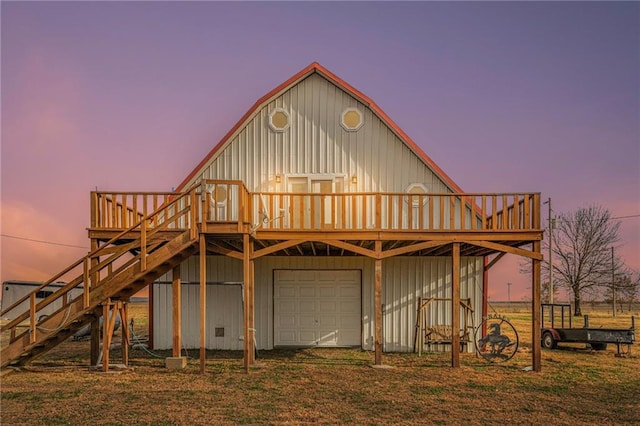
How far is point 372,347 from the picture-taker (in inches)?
651

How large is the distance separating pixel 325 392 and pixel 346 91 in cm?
1036

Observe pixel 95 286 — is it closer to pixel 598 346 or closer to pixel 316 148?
pixel 316 148

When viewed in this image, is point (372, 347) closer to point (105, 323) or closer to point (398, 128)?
point (398, 128)

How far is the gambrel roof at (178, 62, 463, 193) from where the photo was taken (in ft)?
53.6

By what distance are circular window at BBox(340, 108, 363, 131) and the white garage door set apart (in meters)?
5.11

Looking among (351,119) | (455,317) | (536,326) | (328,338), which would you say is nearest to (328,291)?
(328,338)

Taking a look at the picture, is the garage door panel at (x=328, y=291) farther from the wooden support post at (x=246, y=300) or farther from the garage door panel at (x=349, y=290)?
the wooden support post at (x=246, y=300)

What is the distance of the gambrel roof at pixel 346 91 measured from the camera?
1633 centimetres

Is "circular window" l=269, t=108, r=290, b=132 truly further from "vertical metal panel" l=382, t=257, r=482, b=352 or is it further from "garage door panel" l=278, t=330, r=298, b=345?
"garage door panel" l=278, t=330, r=298, b=345

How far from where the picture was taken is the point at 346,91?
16.7 metres

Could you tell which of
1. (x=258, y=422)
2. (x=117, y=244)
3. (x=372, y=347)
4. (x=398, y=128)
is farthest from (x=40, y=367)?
(x=398, y=128)

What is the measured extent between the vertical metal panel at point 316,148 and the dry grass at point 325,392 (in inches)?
240

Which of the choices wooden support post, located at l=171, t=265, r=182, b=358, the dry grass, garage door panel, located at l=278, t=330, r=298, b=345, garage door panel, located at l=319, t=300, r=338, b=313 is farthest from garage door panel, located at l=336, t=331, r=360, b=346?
wooden support post, located at l=171, t=265, r=182, b=358

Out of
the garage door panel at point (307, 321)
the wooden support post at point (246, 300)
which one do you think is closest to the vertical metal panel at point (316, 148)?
the wooden support post at point (246, 300)
